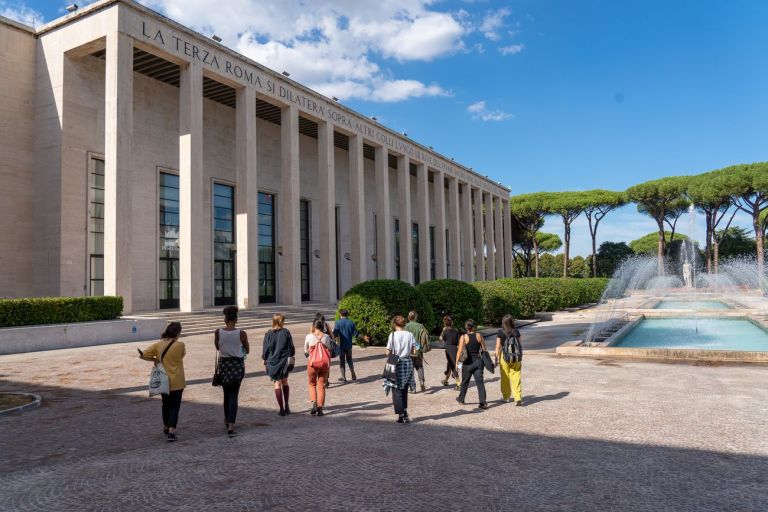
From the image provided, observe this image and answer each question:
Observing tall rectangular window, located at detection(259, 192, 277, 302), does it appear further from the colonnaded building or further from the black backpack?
the black backpack

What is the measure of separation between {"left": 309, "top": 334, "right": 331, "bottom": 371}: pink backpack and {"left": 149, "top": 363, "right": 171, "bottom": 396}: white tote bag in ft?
6.11

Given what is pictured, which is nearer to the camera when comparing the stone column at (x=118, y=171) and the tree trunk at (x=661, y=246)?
the stone column at (x=118, y=171)

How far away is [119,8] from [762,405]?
21032mm

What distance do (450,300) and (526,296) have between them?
8492 millimetres

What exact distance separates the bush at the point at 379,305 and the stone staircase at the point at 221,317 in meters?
5.72

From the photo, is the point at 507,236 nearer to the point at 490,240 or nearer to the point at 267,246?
the point at 490,240

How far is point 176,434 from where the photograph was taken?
6.08 m

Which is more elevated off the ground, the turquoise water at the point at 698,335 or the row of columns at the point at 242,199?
the row of columns at the point at 242,199

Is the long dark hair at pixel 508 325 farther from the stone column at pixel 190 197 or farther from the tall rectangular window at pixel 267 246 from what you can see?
the tall rectangular window at pixel 267 246

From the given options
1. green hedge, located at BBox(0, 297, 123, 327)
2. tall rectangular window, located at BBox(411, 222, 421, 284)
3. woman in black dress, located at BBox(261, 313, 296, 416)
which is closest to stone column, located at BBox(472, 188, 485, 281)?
tall rectangular window, located at BBox(411, 222, 421, 284)

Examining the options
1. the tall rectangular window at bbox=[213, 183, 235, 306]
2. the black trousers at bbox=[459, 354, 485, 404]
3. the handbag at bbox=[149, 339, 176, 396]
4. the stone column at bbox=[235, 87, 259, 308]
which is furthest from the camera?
the tall rectangular window at bbox=[213, 183, 235, 306]

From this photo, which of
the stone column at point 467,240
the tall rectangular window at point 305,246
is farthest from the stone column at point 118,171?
the stone column at point 467,240

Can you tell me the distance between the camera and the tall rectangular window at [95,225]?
19.9 meters

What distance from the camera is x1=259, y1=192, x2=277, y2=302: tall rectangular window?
28.2 meters
